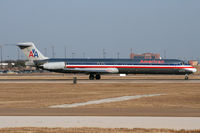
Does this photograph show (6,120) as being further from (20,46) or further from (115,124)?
(20,46)

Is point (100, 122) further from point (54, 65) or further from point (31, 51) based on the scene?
point (31, 51)

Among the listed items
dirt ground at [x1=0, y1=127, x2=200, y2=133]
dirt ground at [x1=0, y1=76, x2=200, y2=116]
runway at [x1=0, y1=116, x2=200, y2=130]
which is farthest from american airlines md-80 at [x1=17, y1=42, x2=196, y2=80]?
dirt ground at [x1=0, y1=127, x2=200, y2=133]

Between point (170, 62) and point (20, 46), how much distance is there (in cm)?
2555

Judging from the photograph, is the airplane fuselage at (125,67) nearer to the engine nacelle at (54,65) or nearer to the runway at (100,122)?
the engine nacelle at (54,65)

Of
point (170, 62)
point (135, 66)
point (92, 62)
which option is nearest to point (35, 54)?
point (92, 62)

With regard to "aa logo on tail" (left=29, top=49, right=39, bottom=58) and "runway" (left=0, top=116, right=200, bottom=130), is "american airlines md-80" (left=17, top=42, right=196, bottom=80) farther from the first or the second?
"runway" (left=0, top=116, right=200, bottom=130)

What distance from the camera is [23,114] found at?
60.7ft

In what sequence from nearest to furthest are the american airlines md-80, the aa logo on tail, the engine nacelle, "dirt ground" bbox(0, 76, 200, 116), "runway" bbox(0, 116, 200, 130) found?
"runway" bbox(0, 116, 200, 130) < "dirt ground" bbox(0, 76, 200, 116) < the engine nacelle < the american airlines md-80 < the aa logo on tail

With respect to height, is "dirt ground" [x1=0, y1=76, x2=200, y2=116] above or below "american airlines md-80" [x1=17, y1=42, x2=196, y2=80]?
below

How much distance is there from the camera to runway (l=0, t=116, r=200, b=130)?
49.8 feet

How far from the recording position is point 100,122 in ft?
52.6

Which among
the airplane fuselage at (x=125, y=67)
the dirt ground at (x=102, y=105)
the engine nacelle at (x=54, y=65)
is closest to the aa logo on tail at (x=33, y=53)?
the engine nacelle at (x=54, y=65)

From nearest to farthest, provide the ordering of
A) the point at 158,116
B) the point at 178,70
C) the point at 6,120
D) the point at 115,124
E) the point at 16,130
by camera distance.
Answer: the point at 16,130 → the point at 115,124 → the point at 6,120 → the point at 158,116 → the point at 178,70

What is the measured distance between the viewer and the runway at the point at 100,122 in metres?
15.2
